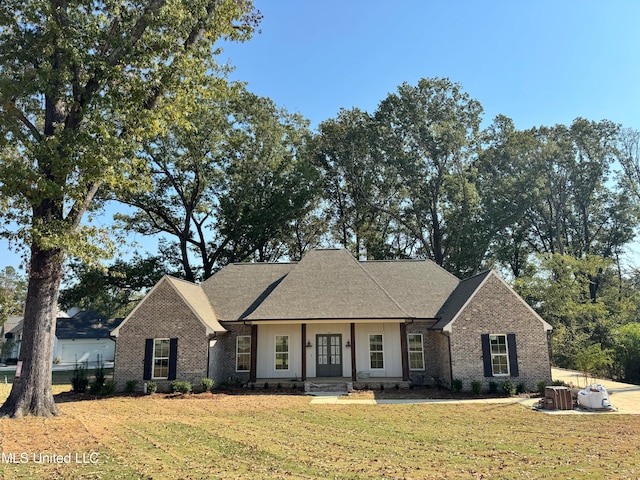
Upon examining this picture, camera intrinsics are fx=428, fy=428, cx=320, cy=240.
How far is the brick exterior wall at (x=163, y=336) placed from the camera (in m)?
17.9

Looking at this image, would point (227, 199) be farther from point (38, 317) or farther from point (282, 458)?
point (282, 458)

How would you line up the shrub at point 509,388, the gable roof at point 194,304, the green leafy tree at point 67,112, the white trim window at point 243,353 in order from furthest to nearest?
the white trim window at point 243,353
the gable roof at point 194,304
the shrub at point 509,388
the green leafy tree at point 67,112

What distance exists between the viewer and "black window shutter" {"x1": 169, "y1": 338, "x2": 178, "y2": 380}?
17891 millimetres

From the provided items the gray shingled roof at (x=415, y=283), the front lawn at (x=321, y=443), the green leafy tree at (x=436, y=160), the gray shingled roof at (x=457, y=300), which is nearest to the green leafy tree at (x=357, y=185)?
the green leafy tree at (x=436, y=160)

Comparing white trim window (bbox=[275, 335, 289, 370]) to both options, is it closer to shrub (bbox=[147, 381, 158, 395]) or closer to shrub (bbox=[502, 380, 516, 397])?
shrub (bbox=[147, 381, 158, 395])

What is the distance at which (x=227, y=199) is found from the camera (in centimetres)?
3375

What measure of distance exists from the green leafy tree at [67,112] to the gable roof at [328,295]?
333 inches

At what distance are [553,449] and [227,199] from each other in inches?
1129

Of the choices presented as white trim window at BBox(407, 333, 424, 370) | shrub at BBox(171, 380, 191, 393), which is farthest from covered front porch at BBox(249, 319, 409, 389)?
shrub at BBox(171, 380, 191, 393)

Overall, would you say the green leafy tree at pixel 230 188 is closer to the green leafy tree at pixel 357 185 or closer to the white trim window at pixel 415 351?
the green leafy tree at pixel 357 185

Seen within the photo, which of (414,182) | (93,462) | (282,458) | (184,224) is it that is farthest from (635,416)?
(184,224)

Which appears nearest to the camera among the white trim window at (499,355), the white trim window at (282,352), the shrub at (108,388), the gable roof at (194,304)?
the shrub at (108,388)

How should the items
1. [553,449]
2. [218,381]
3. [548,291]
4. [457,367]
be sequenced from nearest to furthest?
1. [553,449]
2. [457,367]
3. [218,381]
4. [548,291]

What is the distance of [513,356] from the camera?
57.3 feet
